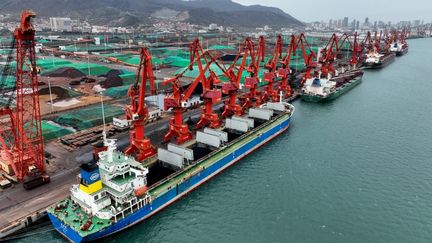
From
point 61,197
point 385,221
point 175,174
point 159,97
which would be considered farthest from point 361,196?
point 159,97

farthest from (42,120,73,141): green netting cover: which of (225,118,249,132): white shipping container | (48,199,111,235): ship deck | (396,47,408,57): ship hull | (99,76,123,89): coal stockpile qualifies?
(396,47,408,57): ship hull

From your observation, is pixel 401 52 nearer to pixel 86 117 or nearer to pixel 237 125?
pixel 237 125

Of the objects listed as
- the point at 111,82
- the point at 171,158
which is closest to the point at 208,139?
the point at 171,158

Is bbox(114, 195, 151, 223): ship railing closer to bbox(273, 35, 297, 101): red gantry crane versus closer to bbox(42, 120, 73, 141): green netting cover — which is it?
bbox(42, 120, 73, 141): green netting cover

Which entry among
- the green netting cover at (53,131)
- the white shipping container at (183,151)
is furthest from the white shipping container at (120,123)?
the white shipping container at (183,151)

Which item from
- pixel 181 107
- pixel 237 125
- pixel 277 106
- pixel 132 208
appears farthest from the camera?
pixel 277 106
